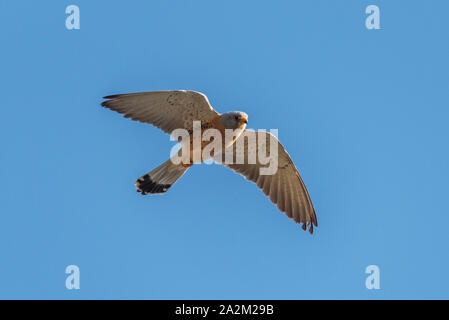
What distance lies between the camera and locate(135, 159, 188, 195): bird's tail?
8.56m

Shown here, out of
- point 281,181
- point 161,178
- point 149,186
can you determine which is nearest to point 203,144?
point 161,178

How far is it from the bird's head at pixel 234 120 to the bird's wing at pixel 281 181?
114 cm

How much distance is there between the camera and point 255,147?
9.34 metres

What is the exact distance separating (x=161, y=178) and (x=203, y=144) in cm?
86

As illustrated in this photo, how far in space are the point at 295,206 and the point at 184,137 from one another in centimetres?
232

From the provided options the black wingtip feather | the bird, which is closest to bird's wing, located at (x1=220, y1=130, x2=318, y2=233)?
the bird

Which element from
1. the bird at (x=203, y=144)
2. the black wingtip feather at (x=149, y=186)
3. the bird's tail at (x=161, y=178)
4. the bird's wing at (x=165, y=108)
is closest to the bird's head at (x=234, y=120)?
the bird at (x=203, y=144)

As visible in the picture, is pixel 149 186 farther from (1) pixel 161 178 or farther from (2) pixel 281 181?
(2) pixel 281 181

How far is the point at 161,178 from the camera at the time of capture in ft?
28.2

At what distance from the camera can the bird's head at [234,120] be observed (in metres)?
7.98

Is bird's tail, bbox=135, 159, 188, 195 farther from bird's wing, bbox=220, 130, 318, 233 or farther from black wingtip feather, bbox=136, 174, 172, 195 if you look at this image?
bird's wing, bbox=220, 130, 318, 233
